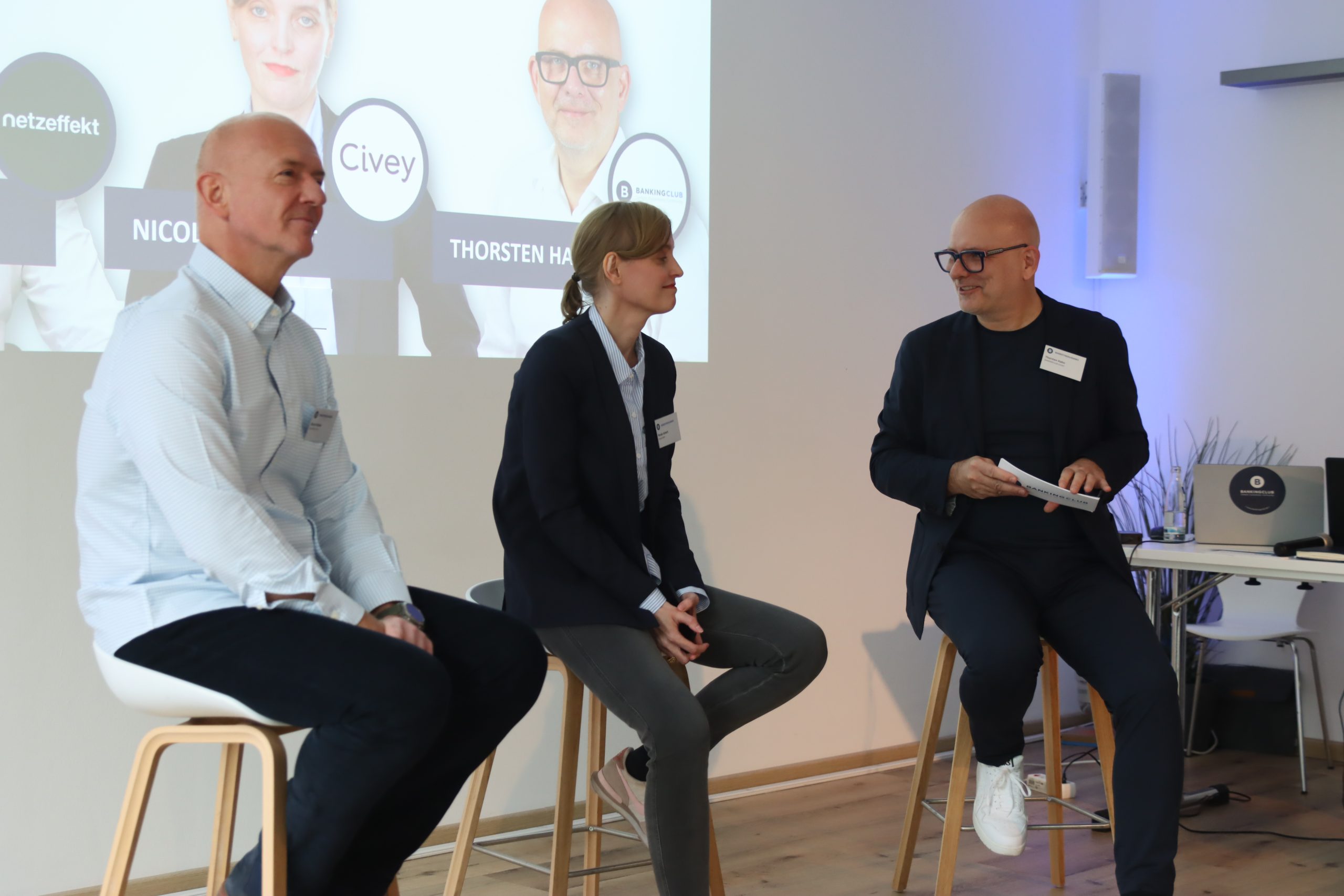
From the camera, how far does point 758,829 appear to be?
336 centimetres

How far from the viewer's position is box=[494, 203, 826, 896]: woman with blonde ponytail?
220cm

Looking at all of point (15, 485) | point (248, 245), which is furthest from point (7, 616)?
point (248, 245)

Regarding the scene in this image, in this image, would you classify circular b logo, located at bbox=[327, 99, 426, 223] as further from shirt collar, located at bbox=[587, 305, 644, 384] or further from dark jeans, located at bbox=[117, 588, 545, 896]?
dark jeans, located at bbox=[117, 588, 545, 896]

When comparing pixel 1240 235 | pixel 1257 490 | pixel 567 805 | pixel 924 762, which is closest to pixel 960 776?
pixel 924 762

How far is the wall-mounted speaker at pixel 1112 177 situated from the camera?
4.61m

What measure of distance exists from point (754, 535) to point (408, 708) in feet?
7.45

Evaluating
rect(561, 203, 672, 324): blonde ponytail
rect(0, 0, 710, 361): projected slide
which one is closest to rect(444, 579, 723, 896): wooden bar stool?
rect(561, 203, 672, 324): blonde ponytail

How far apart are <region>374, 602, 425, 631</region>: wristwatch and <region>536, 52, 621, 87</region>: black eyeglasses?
1.91 meters

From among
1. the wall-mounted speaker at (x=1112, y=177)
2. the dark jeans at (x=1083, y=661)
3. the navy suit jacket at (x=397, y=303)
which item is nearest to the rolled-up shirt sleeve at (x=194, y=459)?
the navy suit jacket at (x=397, y=303)

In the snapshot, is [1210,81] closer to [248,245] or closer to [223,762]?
[248,245]

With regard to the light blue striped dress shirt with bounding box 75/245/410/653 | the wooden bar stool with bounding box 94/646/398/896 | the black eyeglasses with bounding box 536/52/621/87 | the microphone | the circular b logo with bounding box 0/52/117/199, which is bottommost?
the wooden bar stool with bounding box 94/646/398/896

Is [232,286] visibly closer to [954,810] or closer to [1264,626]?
[954,810]

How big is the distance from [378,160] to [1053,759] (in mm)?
2233

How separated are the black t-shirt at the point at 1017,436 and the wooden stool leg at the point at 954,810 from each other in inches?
16.5
